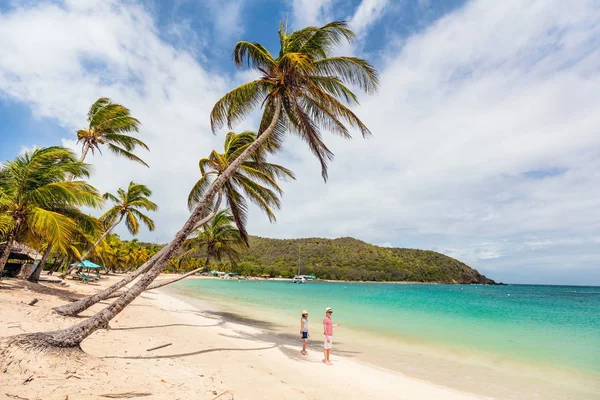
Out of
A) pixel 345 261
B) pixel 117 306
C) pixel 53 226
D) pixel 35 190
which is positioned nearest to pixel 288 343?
pixel 117 306

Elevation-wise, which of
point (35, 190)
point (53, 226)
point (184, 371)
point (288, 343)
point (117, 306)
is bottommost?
point (288, 343)

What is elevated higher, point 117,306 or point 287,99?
point 287,99

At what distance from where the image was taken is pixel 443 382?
26.6 ft

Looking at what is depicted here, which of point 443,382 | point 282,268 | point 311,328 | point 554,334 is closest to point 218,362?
point 443,382

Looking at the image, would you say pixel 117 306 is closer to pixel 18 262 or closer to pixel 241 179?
pixel 241 179

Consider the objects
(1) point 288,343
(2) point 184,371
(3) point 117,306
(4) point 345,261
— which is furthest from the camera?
(4) point 345,261

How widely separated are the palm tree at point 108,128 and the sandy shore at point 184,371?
8529 mm

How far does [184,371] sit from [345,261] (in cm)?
9795

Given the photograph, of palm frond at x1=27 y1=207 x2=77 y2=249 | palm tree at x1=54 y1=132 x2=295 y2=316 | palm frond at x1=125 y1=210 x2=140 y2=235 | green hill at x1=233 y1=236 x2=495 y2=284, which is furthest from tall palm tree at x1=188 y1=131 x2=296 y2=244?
green hill at x1=233 y1=236 x2=495 y2=284

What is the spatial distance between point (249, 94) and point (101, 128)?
1060 centimetres

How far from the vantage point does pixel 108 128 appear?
622 inches

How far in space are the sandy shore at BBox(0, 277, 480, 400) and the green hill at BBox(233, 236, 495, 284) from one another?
3357 inches

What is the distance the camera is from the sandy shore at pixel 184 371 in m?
4.14

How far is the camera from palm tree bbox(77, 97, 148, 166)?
50.3 ft
